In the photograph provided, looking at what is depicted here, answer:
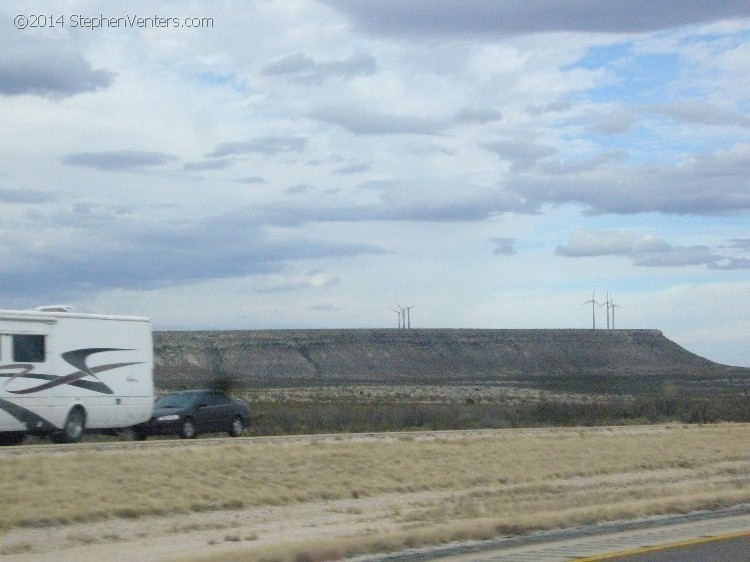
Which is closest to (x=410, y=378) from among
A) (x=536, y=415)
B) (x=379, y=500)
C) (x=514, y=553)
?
(x=536, y=415)

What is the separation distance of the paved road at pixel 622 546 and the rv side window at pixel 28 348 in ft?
46.4

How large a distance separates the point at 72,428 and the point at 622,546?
1624cm

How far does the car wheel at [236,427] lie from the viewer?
35.5 meters

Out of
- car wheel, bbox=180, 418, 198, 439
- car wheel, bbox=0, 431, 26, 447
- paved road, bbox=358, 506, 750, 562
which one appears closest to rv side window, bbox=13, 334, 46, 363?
car wheel, bbox=0, 431, 26, 447

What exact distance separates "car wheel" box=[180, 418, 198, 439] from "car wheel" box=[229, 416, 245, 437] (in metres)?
1.63

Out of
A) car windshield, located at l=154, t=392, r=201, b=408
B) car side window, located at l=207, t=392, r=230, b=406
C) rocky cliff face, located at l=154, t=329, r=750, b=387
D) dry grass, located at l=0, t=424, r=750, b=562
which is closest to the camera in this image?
dry grass, located at l=0, t=424, r=750, b=562

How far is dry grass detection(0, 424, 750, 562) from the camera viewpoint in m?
17.9

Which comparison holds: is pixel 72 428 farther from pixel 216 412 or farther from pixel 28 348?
pixel 216 412

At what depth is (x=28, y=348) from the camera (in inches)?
1056

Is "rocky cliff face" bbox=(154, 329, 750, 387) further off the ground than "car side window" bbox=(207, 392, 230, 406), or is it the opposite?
"rocky cliff face" bbox=(154, 329, 750, 387)

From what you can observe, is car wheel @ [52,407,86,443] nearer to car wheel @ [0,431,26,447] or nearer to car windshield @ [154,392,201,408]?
car wheel @ [0,431,26,447]

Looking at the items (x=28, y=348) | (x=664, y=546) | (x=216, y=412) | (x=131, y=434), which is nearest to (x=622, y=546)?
(x=664, y=546)

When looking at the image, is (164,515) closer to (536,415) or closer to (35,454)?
(35,454)

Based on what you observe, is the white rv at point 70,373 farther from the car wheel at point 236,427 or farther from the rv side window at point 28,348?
the car wheel at point 236,427
